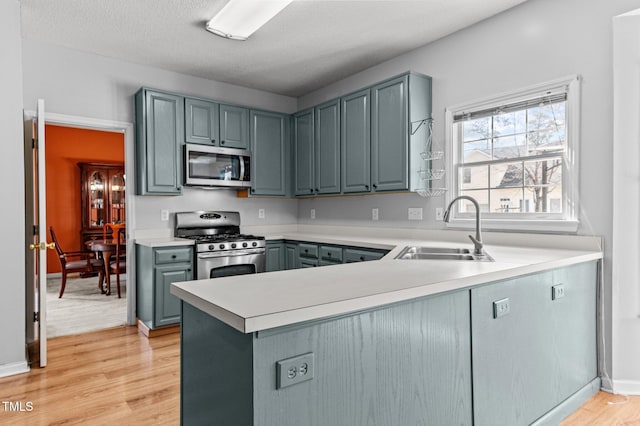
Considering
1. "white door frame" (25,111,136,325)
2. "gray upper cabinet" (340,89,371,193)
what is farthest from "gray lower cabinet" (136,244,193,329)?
"gray upper cabinet" (340,89,371,193)

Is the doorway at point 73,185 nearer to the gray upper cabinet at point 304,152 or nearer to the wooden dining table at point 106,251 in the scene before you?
the wooden dining table at point 106,251

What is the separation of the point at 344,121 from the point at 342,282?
9.36ft

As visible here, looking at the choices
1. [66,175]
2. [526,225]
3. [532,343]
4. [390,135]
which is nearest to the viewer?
[532,343]

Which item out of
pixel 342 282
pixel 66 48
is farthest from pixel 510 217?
pixel 66 48

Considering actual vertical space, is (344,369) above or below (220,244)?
below

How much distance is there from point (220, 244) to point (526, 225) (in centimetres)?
263

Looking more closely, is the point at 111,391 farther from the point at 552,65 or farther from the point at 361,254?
the point at 552,65

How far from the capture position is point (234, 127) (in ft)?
14.1

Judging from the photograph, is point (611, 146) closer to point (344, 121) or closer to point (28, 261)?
point (344, 121)

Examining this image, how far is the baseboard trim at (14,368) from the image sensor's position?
267cm

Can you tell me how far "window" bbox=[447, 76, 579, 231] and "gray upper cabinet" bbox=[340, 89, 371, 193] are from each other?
0.78 meters

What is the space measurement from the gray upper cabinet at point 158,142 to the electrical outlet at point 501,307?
3245 mm

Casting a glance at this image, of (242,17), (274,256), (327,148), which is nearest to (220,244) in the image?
(274,256)

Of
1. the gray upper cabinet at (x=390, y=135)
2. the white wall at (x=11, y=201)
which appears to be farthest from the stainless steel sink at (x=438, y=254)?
the white wall at (x=11, y=201)
